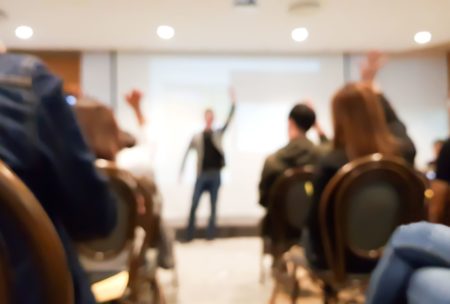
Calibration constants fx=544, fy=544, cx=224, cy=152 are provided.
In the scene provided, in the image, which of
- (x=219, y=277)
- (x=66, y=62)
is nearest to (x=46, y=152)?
(x=219, y=277)

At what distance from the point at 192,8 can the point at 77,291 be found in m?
4.63

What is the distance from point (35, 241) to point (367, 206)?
1397mm

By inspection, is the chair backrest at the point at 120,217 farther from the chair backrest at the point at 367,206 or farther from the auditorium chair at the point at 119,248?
the chair backrest at the point at 367,206

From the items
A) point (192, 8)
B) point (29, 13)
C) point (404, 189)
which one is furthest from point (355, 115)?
point (29, 13)

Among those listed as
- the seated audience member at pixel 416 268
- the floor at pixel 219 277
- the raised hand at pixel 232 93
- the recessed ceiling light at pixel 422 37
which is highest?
the recessed ceiling light at pixel 422 37

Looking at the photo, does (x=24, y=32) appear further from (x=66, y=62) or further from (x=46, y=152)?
(x=46, y=152)

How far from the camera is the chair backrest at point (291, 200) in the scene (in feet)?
8.89

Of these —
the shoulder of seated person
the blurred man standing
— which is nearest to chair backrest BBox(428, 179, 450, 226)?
the shoulder of seated person

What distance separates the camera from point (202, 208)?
728 cm

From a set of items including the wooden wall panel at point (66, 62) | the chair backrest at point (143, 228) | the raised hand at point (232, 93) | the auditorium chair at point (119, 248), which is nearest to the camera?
the auditorium chair at point (119, 248)

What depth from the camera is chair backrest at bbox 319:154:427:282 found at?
69.7 inches

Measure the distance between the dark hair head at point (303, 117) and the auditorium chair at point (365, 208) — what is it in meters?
1.45

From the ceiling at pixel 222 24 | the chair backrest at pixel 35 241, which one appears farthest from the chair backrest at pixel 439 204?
the ceiling at pixel 222 24

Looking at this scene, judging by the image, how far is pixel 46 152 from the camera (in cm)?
83
